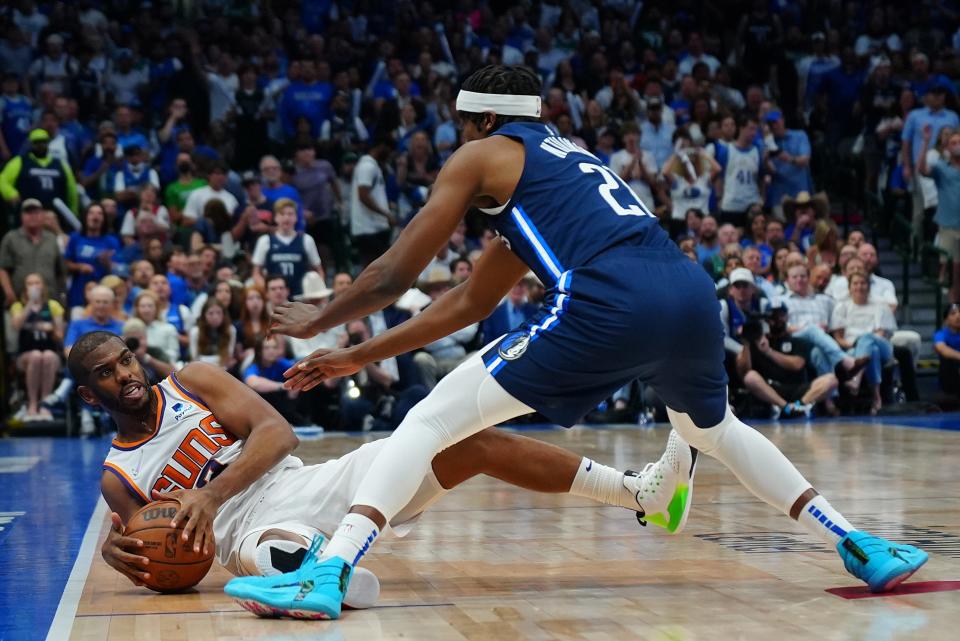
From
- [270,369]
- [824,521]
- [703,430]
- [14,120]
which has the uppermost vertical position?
[14,120]

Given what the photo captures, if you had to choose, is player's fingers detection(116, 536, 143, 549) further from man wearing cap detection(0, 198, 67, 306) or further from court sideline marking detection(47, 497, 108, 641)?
man wearing cap detection(0, 198, 67, 306)

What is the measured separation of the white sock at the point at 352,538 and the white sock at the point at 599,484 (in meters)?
1.02

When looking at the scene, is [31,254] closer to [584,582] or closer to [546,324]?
[584,582]

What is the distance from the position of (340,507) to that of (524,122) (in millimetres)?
1404

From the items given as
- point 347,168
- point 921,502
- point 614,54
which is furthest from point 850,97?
point 921,502

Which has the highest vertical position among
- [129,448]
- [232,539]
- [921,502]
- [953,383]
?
[129,448]

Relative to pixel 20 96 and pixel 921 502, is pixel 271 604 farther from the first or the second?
pixel 20 96

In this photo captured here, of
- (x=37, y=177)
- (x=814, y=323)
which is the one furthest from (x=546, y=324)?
(x=37, y=177)

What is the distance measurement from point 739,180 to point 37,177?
748 cm

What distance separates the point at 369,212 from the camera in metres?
14.4

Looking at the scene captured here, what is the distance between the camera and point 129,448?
464 cm

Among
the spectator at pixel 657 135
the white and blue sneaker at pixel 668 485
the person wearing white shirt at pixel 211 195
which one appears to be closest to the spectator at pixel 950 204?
the spectator at pixel 657 135

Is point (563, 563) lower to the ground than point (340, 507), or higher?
lower

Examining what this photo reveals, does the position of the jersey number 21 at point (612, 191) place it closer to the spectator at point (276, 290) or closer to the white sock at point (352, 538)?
the white sock at point (352, 538)
